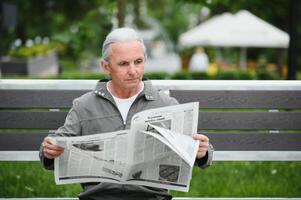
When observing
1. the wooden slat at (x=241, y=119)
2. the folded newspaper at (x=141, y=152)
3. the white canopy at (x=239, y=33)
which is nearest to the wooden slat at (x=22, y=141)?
the folded newspaper at (x=141, y=152)

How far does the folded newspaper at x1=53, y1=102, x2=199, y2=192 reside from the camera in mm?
2502

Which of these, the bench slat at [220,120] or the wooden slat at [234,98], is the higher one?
the wooden slat at [234,98]

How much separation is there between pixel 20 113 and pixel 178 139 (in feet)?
3.93

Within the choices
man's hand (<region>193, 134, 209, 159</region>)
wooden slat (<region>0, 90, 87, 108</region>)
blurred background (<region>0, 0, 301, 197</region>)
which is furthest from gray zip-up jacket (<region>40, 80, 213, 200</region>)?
blurred background (<region>0, 0, 301, 197</region>)

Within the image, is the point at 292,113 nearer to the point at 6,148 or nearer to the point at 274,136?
the point at 274,136

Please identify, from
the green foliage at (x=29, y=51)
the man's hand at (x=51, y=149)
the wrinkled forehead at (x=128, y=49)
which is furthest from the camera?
the green foliage at (x=29, y=51)

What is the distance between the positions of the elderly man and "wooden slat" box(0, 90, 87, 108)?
18.1 inches

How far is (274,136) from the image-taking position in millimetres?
3465

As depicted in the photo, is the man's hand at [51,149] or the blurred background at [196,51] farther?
the blurred background at [196,51]

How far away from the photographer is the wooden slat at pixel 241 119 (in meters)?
3.42

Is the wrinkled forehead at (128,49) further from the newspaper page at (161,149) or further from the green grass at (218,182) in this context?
the green grass at (218,182)

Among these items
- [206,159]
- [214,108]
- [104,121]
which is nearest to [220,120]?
[214,108]

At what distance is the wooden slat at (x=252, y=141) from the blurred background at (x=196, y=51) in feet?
3.26

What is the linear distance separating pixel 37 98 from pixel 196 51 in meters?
18.8
